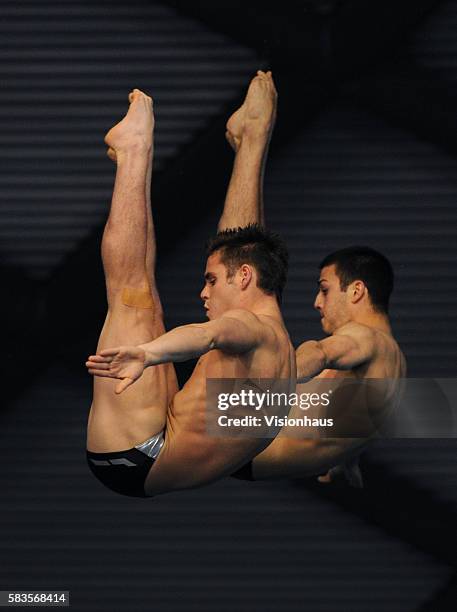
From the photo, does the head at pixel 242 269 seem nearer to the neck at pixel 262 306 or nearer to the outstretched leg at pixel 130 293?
the neck at pixel 262 306

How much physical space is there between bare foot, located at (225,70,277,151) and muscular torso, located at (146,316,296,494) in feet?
4.11

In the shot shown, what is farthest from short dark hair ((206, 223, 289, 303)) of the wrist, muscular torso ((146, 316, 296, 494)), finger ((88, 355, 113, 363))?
finger ((88, 355, 113, 363))

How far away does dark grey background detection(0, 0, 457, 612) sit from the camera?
718cm

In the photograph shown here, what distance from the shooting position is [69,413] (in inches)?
286

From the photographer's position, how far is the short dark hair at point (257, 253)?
466 cm

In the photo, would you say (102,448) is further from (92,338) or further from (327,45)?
(327,45)

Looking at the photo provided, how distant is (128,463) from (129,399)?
0.27 meters

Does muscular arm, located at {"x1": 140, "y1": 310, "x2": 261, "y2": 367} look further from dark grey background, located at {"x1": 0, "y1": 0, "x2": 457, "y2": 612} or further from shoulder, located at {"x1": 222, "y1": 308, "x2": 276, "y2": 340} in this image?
dark grey background, located at {"x1": 0, "y1": 0, "x2": 457, "y2": 612}

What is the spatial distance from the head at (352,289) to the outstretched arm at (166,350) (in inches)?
45.5

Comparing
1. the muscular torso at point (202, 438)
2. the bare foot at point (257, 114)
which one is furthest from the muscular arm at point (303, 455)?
the bare foot at point (257, 114)

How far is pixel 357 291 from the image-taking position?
5.25 meters

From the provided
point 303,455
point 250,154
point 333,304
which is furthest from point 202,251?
point 303,455

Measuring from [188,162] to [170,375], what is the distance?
8.18 ft

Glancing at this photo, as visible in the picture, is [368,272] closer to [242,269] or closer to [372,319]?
[372,319]
